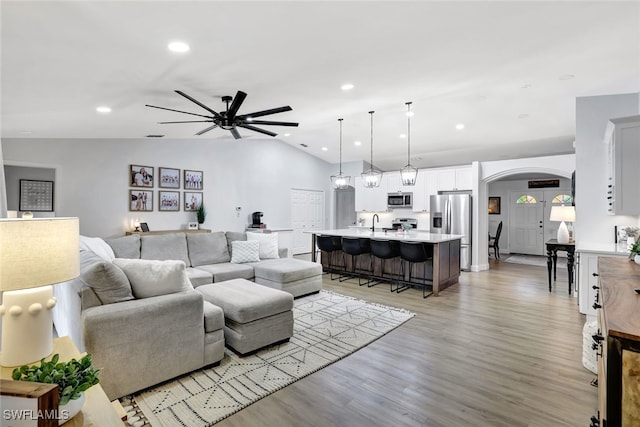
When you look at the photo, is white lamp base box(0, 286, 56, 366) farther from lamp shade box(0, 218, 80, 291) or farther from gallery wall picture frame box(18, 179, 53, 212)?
gallery wall picture frame box(18, 179, 53, 212)

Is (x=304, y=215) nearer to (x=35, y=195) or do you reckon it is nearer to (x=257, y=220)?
(x=257, y=220)

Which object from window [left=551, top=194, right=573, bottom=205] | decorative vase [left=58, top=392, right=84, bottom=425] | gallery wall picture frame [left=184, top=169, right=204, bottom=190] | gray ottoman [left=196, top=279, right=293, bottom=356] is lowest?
gray ottoman [left=196, top=279, right=293, bottom=356]

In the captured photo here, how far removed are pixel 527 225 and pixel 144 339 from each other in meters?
10.4

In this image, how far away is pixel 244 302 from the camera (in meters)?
2.93

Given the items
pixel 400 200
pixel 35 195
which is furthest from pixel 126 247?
pixel 400 200

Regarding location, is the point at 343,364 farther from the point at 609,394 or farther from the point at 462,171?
the point at 462,171

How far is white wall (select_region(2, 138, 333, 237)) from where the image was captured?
5.74 metres

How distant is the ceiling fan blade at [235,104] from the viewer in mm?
3181

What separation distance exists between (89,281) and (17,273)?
106cm

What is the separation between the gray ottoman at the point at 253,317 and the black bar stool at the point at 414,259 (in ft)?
8.18

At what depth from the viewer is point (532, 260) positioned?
329 inches

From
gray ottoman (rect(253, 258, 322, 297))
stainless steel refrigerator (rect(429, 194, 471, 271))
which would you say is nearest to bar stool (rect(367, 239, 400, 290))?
gray ottoman (rect(253, 258, 322, 297))

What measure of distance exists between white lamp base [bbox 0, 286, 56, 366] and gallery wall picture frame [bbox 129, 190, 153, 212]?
5.72 m

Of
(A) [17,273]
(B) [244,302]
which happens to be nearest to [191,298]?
(B) [244,302]
